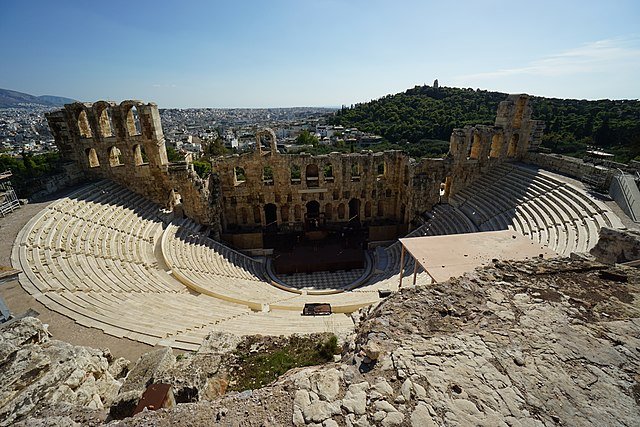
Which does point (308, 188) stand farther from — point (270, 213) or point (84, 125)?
point (84, 125)

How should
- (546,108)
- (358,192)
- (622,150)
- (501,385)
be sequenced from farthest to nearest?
(546,108), (622,150), (358,192), (501,385)

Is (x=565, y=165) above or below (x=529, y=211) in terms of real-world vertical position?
above

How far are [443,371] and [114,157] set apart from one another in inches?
879

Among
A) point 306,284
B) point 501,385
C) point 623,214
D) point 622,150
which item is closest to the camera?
point 501,385

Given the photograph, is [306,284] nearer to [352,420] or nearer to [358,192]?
[358,192]

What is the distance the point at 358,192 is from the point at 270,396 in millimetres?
19689

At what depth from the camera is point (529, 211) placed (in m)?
15.5

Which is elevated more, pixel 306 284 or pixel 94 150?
pixel 94 150

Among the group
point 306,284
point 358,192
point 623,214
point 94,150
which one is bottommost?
point 306,284

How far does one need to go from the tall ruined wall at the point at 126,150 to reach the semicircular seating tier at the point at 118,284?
9.15 feet

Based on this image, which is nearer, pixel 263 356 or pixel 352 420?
pixel 352 420

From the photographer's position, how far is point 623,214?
12.2 m

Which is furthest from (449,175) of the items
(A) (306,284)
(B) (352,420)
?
(B) (352,420)

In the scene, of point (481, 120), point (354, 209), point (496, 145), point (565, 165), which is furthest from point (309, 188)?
point (481, 120)
